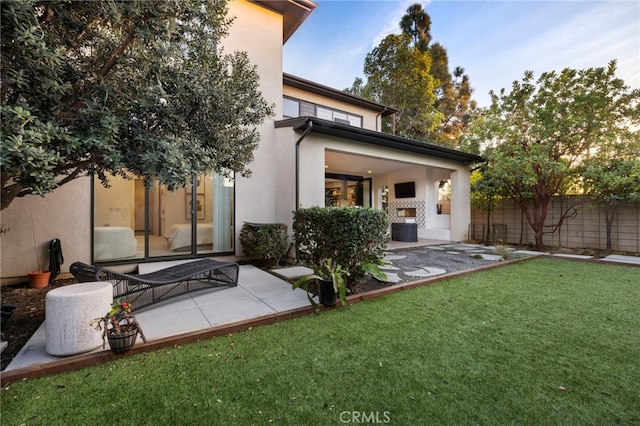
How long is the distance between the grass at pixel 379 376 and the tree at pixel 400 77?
14790mm

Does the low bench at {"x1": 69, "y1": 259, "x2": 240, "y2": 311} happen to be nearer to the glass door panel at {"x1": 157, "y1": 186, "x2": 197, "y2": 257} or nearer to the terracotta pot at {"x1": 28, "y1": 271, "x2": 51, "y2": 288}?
the glass door panel at {"x1": 157, "y1": 186, "x2": 197, "y2": 257}

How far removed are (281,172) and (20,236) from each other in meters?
5.28

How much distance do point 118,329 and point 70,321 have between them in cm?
43

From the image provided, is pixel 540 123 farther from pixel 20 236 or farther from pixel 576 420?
pixel 20 236

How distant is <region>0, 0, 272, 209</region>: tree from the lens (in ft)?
7.27

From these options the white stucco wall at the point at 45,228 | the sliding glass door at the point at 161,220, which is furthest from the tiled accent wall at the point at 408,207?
the white stucco wall at the point at 45,228

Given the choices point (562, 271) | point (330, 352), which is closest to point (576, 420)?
point (330, 352)

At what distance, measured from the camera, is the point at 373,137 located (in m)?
7.59

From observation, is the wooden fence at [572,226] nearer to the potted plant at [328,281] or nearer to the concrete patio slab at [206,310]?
the potted plant at [328,281]

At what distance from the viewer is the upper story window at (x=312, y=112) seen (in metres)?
9.49

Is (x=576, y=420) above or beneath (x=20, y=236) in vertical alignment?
beneath

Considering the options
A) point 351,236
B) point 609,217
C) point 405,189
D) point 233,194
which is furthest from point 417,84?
point 351,236

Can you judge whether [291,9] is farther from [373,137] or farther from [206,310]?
[206,310]

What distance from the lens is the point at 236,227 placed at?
271 inches
